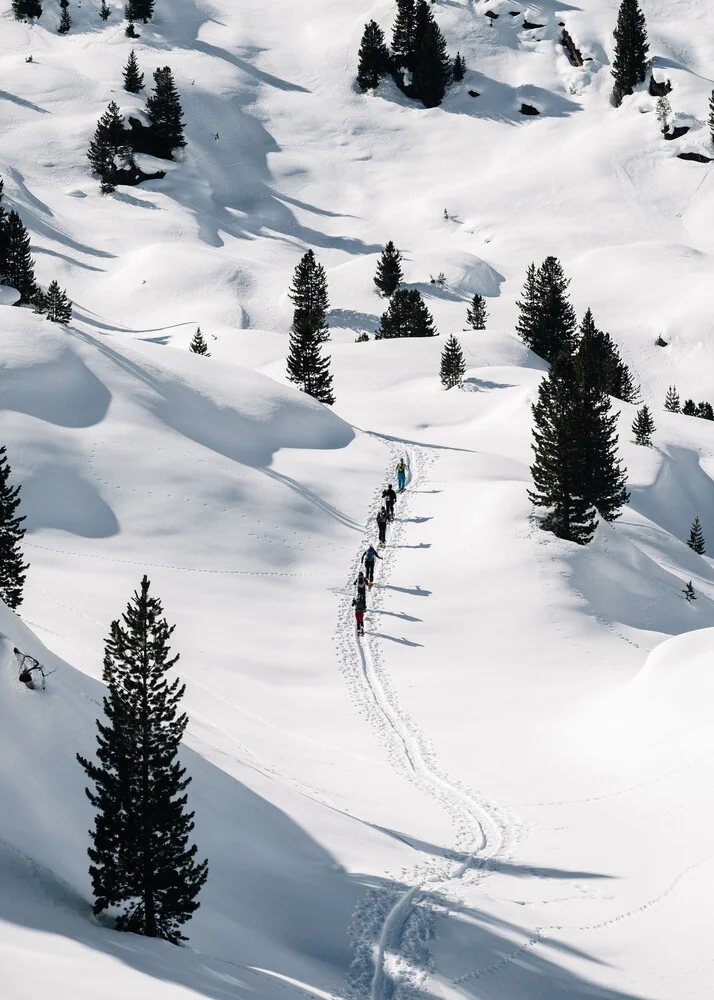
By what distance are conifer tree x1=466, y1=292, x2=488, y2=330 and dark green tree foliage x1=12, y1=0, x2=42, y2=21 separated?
84861 millimetres

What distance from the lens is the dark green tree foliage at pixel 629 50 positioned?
113688 mm

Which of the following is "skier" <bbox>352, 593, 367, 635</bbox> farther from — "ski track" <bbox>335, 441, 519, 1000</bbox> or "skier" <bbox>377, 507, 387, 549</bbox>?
"skier" <bbox>377, 507, 387, 549</bbox>

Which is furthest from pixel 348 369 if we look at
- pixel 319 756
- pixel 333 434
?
pixel 319 756

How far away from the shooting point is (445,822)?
16.8 metres

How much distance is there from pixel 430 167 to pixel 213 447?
84976 millimetres

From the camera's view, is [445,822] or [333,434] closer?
[445,822]

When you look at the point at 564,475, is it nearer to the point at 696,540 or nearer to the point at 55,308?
the point at 696,540

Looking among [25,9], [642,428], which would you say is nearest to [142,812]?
[642,428]

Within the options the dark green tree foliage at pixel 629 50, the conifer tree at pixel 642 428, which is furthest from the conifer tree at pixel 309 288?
the dark green tree foliage at pixel 629 50

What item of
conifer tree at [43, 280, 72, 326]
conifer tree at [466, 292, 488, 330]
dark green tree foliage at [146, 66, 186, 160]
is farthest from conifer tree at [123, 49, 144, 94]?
conifer tree at [43, 280, 72, 326]

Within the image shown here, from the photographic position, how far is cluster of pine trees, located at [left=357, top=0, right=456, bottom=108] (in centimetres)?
12000

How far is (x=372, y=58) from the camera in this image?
398 ft

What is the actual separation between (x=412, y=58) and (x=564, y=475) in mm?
106173

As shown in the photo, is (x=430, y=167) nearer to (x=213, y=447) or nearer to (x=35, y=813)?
(x=213, y=447)
